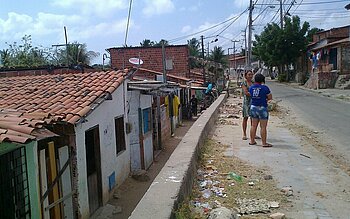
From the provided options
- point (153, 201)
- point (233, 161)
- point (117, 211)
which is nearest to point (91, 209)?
point (117, 211)

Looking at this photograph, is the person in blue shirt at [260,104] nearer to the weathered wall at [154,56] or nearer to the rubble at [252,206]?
the rubble at [252,206]

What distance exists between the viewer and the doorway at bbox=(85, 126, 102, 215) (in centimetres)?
861

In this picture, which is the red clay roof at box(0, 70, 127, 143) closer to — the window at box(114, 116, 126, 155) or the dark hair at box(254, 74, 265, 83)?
the window at box(114, 116, 126, 155)

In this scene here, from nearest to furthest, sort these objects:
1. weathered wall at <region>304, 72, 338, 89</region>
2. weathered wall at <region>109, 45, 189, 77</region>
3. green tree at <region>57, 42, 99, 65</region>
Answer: green tree at <region>57, 42, 99, 65</region> → weathered wall at <region>109, 45, 189, 77</region> → weathered wall at <region>304, 72, 338, 89</region>

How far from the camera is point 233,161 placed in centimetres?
639

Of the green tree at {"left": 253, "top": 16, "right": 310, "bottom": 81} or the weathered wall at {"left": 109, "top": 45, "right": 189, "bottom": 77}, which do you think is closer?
the weathered wall at {"left": 109, "top": 45, "right": 189, "bottom": 77}

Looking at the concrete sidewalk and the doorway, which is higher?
the concrete sidewalk

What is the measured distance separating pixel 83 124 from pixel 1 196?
9.68ft

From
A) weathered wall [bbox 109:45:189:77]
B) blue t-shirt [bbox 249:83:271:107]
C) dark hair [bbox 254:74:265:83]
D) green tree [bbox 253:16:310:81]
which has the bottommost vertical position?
blue t-shirt [bbox 249:83:271:107]

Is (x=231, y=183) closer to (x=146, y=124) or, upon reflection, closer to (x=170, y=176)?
(x=170, y=176)

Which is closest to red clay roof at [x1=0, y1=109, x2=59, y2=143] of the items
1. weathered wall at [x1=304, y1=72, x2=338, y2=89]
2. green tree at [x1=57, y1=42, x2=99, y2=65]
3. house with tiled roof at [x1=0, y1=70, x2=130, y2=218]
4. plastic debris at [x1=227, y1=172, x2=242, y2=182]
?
house with tiled roof at [x1=0, y1=70, x2=130, y2=218]

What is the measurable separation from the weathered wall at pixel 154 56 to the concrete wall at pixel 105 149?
54.0ft

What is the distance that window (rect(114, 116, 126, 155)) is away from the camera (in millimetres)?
11031

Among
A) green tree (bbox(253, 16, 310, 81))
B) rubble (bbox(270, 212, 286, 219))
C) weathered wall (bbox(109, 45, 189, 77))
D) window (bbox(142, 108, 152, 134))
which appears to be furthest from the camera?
green tree (bbox(253, 16, 310, 81))
